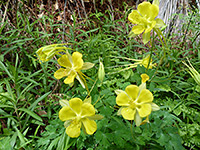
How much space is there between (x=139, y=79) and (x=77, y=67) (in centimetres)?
60

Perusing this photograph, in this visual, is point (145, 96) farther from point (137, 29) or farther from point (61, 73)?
point (61, 73)

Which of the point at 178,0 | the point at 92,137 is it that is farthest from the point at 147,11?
the point at 178,0

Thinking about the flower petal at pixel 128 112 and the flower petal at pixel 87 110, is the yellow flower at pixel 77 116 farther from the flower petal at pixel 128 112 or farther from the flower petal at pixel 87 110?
the flower petal at pixel 128 112

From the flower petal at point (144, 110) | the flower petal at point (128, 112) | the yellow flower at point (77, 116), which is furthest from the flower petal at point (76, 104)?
the flower petal at point (144, 110)

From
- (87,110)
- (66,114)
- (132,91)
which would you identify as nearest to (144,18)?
(132,91)

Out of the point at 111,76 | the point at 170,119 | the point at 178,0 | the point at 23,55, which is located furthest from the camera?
the point at 178,0

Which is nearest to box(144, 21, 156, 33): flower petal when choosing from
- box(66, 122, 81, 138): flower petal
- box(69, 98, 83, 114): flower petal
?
box(69, 98, 83, 114): flower petal

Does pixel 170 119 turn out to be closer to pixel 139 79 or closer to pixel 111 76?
pixel 139 79

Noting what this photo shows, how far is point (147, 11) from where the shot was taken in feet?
3.97

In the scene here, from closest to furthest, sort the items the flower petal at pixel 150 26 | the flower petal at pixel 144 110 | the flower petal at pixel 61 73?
the flower petal at pixel 144 110
the flower petal at pixel 150 26
the flower petal at pixel 61 73

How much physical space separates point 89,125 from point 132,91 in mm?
369

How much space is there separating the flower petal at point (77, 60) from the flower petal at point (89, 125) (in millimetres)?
372

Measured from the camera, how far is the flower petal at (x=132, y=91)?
43.0 inches

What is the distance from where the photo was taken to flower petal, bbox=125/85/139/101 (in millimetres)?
1092
